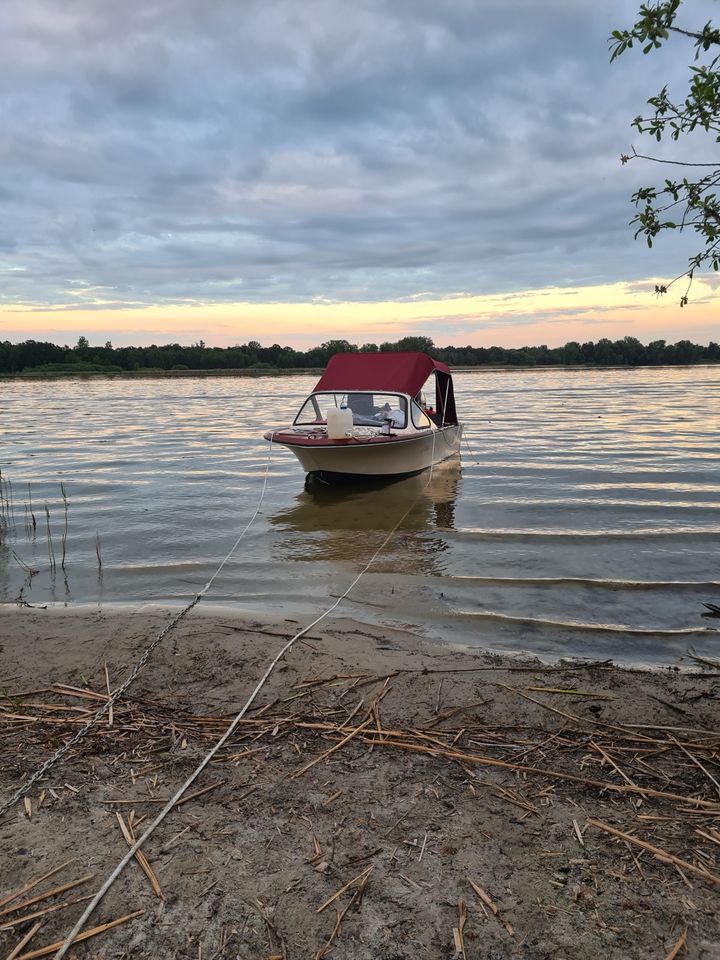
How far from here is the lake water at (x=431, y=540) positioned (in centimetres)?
709

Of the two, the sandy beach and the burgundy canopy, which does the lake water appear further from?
the burgundy canopy

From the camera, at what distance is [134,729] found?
3.95m

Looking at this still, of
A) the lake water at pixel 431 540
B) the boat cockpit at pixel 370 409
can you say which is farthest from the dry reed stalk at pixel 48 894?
the boat cockpit at pixel 370 409

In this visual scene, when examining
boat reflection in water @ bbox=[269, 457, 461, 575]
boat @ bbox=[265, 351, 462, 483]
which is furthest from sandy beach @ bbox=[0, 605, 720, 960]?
boat @ bbox=[265, 351, 462, 483]

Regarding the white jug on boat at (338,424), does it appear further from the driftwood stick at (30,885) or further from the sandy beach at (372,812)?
the driftwood stick at (30,885)

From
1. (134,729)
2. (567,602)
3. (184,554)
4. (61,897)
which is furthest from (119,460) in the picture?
(61,897)

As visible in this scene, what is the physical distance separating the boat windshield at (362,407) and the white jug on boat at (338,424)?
1318 mm

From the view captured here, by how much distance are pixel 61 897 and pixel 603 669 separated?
13.3ft

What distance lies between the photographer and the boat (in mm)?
13070

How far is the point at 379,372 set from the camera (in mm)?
15258

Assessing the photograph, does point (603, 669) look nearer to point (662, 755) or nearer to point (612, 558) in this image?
point (662, 755)

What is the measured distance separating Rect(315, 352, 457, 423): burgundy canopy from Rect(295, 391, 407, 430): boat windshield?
0.70 feet

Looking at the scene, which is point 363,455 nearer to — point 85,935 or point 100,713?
point 100,713

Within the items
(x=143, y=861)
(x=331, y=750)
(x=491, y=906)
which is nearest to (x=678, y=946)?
(x=491, y=906)
